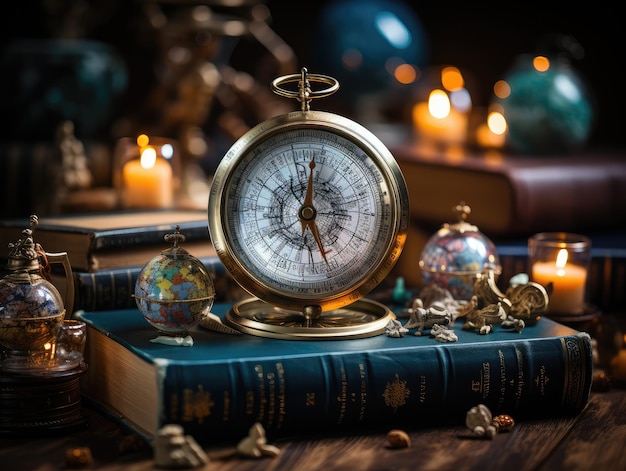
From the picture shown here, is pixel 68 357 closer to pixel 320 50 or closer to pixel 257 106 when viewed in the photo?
pixel 257 106

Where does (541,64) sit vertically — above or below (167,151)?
above

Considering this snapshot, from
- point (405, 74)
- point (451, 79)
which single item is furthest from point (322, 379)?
point (405, 74)

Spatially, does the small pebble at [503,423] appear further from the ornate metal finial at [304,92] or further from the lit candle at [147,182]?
the lit candle at [147,182]

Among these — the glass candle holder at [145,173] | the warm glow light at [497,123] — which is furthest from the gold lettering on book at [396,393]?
the warm glow light at [497,123]

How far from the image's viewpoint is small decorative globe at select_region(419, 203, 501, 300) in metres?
2.16

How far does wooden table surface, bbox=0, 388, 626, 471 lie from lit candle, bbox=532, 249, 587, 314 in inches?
15.8

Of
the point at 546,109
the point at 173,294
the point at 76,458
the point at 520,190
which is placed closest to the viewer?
the point at 76,458

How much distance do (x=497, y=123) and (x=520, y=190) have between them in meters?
0.52

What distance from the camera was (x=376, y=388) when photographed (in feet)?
5.90

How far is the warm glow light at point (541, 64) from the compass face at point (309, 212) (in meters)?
1.12

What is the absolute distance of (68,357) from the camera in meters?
1.85

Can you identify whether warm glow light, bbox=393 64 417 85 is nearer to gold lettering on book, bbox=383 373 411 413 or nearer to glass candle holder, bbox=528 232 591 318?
glass candle holder, bbox=528 232 591 318

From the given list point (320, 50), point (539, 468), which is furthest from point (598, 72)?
point (539, 468)

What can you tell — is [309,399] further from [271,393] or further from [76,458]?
[76,458]
